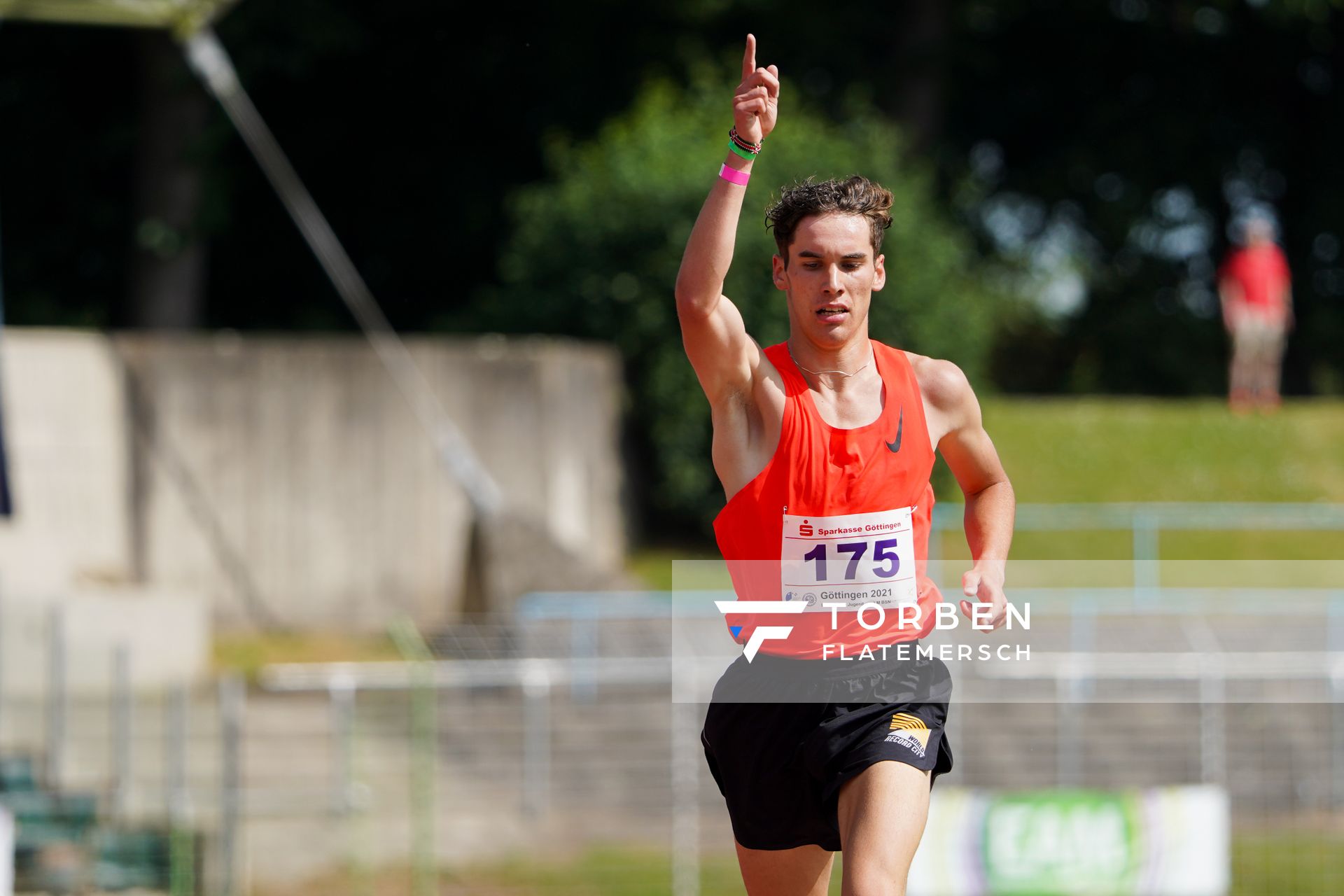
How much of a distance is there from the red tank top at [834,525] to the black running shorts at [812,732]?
0.07 meters

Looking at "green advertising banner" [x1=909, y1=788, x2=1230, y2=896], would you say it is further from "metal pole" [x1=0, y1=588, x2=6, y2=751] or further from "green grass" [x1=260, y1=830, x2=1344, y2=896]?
"metal pole" [x1=0, y1=588, x2=6, y2=751]

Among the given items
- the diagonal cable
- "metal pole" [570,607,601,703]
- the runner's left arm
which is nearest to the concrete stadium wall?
the diagonal cable

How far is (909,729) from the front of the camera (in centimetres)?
423

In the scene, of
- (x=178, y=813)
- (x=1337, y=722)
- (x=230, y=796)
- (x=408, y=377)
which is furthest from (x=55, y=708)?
(x=1337, y=722)

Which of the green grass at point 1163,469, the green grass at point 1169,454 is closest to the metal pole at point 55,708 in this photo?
the green grass at point 1163,469

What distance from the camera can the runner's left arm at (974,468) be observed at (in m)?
4.40

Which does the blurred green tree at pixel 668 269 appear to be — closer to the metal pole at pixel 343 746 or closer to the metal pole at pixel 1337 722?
the metal pole at pixel 1337 722

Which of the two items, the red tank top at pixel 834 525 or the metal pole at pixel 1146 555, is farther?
the metal pole at pixel 1146 555

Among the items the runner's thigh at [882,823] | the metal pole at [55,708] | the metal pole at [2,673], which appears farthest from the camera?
the metal pole at [2,673]

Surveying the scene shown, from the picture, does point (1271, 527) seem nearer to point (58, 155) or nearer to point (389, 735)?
point (389, 735)

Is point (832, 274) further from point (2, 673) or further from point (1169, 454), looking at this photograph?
point (1169, 454)

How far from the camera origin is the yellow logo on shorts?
4.19 meters

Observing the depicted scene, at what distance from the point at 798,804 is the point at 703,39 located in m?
18.7

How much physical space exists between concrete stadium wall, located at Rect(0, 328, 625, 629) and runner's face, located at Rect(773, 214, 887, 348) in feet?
35.2
